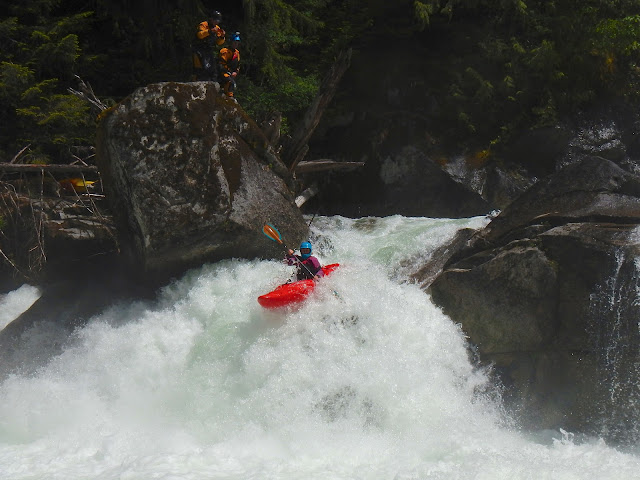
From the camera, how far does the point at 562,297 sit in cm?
712

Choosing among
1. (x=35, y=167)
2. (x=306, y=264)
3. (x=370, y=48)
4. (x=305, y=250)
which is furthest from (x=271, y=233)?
(x=370, y=48)

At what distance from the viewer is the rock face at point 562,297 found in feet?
21.7

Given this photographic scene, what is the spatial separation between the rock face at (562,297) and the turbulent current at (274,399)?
0.30m

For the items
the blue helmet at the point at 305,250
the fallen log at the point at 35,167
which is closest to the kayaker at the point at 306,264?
the blue helmet at the point at 305,250

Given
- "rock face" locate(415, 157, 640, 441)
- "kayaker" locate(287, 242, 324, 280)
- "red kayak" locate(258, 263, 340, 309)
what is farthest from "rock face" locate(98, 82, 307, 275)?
"rock face" locate(415, 157, 640, 441)

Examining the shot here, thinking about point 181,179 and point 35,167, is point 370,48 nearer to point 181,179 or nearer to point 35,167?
point 181,179

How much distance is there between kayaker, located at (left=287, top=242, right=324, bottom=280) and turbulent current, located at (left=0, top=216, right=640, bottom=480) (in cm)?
24

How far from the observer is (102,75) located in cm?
1262

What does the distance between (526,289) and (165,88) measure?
544 centimetres

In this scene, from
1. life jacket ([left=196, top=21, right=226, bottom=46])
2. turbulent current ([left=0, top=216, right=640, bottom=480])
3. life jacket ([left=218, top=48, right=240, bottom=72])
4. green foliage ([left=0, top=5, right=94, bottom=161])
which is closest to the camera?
turbulent current ([left=0, top=216, right=640, bottom=480])

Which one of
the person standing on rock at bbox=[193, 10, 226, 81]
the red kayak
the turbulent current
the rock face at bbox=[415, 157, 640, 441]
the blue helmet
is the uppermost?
the person standing on rock at bbox=[193, 10, 226, 81]

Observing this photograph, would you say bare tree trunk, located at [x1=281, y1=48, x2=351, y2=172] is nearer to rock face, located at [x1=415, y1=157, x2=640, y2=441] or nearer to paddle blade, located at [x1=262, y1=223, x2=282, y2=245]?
paddle blade, located at [x1=262, y1=223, x2=282, y2=245]

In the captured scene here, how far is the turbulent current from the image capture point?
5.70 meters

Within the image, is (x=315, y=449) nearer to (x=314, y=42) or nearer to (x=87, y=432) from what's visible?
(x=87, y=432)
